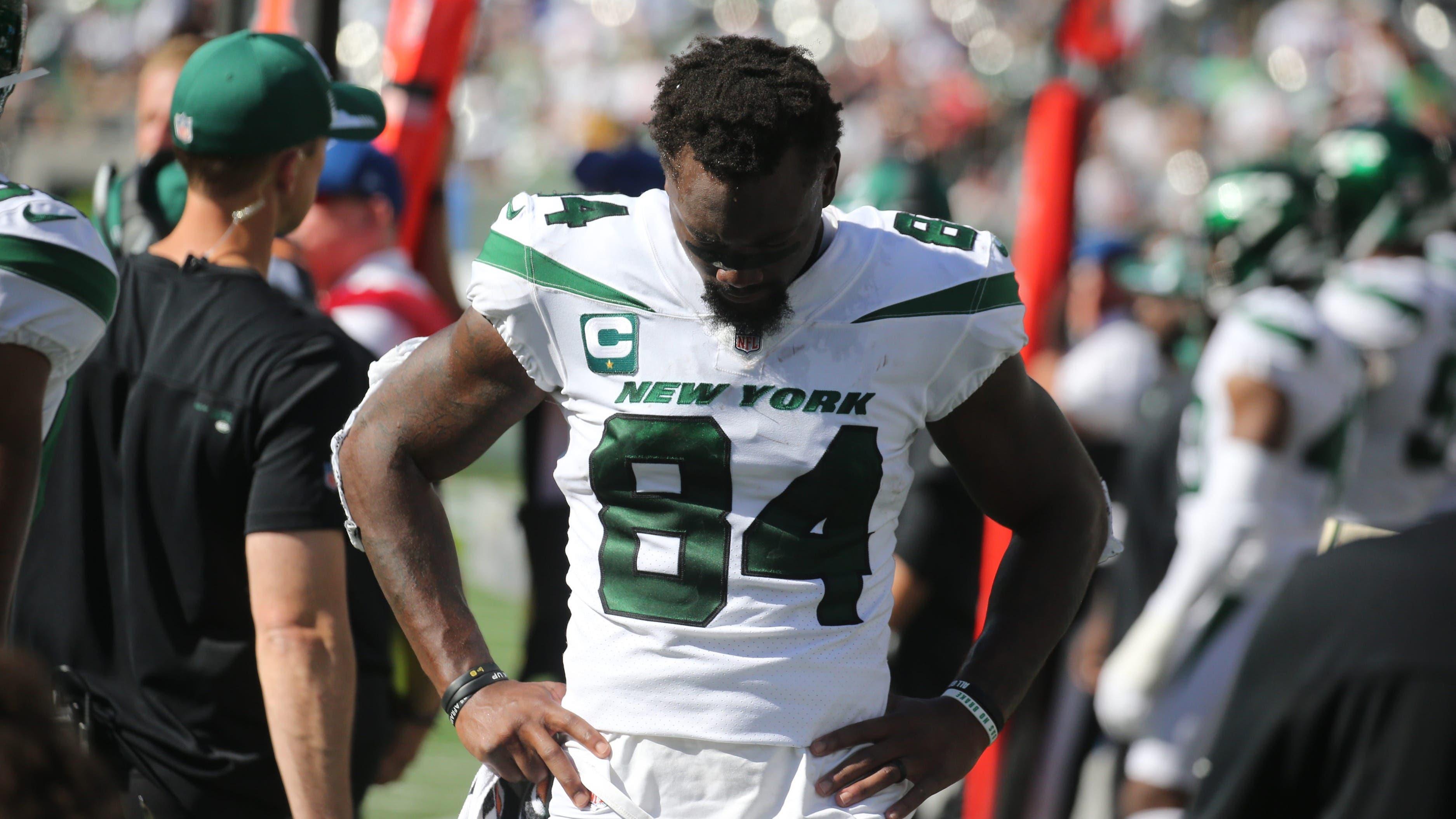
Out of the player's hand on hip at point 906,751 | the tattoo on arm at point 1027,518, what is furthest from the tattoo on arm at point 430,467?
the tattoo on arm at point 1027,518

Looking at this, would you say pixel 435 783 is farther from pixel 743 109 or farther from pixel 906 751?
pixel 743 109

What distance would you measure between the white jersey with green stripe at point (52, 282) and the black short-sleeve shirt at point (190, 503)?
16.2 inches

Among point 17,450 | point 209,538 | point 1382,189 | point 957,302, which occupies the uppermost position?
point 1382,189

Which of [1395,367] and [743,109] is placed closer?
[743,109]

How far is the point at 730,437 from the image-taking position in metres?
2.15

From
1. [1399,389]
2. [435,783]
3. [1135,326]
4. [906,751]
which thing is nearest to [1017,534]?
[906,751]

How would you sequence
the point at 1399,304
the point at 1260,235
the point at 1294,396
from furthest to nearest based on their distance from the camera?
the point at 1399,304, the point at 1260,235, the point at 1294,396

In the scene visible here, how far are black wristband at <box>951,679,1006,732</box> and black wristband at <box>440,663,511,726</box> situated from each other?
0.67m

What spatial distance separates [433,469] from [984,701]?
Result: 2.95 ft

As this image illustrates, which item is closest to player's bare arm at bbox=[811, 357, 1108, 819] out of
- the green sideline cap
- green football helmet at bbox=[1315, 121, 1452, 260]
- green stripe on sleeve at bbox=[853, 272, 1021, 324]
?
green stripe on sleeve at bbox=[853, 272, 1021, 324]

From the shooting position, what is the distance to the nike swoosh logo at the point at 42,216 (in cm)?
228

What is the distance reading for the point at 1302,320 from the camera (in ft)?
14.1

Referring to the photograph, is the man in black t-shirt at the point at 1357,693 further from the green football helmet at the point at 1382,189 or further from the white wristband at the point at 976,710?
the green football helmet at the point at 1382,189

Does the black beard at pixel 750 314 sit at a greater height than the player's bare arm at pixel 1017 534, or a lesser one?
greater
